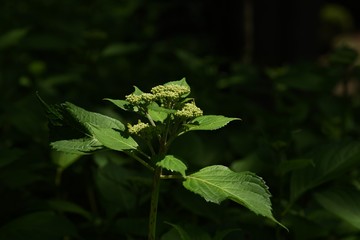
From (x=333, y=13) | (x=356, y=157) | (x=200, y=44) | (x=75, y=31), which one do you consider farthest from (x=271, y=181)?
(x=333, y=13)

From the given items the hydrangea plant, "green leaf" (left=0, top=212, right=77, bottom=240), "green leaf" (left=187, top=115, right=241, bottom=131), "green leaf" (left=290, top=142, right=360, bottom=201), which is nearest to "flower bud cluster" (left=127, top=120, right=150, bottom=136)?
the hydrangea plant

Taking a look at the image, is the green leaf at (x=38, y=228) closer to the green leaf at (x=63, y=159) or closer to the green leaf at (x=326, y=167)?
the green leaf at (x=63, y=159)

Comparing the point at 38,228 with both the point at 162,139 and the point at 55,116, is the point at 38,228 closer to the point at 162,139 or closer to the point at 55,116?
the point at 55,116

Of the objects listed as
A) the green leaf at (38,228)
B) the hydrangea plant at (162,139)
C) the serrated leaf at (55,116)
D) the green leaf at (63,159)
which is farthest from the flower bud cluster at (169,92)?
the green leaf at (63,159)

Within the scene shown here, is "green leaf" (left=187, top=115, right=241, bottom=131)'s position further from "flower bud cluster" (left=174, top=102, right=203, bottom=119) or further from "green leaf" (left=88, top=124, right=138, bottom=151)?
"green leaf" (left=88, top=124, right=138, bottom=151)

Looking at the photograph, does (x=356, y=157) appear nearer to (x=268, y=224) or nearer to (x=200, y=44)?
(x=268, y=224)
